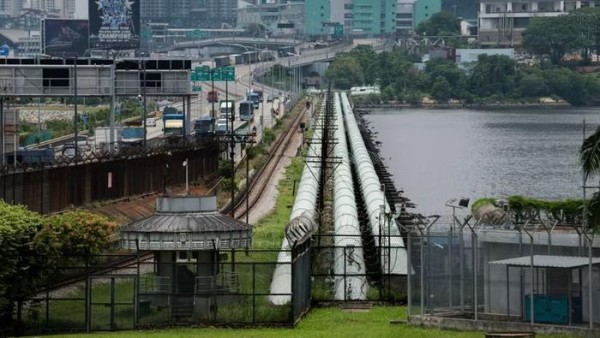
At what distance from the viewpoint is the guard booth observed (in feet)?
133

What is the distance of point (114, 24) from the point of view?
13400 centimetres

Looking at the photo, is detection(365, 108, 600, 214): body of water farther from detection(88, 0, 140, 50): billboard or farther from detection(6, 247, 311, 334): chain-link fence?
detection(6, 247, 311, 334): chain-link fence

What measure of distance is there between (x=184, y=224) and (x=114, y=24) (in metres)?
93.4

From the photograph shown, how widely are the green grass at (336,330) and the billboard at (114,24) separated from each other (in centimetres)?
9240

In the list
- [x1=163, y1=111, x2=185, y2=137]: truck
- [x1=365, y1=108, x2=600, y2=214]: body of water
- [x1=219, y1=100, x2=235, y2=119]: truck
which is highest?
[x1=219, y1=100, x2=235, y2=119]: truck

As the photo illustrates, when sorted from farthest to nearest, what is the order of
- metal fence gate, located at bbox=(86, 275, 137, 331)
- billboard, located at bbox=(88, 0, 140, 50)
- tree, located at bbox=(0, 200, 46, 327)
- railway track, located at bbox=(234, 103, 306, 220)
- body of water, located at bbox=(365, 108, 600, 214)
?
billboard, located at bbox=(88, 0, 140, 50)
body of water, located at bbox=(365, 108, 600, 214)
railway track, located at bbox=(234, 103, 306, 220)
tree, located at bbox=(0, 200, 46, 327)
metal fence gate, located at bbox=(86, 275, 137, 331)

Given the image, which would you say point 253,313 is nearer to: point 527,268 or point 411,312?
point 411,312

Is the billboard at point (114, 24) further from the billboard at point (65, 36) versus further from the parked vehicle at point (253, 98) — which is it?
the billboard at point (65, 36)

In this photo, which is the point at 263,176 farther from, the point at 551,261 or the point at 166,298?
the point at 551,261

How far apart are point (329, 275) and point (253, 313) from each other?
4.65m

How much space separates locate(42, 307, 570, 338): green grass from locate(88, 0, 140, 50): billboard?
92.4 m

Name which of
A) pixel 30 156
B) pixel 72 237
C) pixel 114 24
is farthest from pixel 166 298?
pixel 114 24

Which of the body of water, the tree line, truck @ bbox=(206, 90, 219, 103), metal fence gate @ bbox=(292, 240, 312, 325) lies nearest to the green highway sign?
A: truck @ bbox=(206, 90, 219, 103)

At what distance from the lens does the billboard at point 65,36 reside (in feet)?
591
